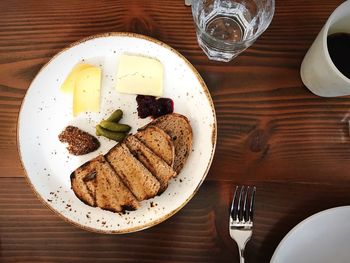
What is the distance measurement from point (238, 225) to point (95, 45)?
0.67 metres

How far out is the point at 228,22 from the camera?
1.26 metres

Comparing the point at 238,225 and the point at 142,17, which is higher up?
the point at 142,17

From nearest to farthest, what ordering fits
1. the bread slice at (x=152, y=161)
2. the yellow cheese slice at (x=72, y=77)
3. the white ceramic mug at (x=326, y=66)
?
1. the white ceramic mug at (x=326, y=66)
2. the bread slice at (x=152, y=161)
3. the yellow cheese slice at (x=72, y=77)

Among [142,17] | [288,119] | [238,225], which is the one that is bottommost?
[238,225]

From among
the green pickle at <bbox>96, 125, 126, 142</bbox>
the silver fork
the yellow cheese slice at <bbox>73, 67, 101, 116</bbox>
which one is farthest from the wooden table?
the green pickle at <bbox>96, 125, 126, 142</bbox>

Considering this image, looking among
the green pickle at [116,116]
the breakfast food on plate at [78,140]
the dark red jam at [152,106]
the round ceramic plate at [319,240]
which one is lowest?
the round ceramic plate at [319,240]

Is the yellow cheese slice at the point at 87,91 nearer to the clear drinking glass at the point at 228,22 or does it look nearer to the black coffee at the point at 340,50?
the clear drinking glass at the point at 228,22

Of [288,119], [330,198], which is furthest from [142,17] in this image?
[330,198]

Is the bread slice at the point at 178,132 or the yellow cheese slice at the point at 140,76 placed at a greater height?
the yellow cheese slice at the point at 140,76

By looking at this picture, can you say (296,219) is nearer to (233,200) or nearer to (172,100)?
(233,200)

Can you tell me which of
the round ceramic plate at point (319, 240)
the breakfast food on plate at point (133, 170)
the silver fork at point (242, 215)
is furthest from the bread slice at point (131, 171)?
the round ceramic plate at point (319, 240)

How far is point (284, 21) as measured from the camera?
1.25 metres

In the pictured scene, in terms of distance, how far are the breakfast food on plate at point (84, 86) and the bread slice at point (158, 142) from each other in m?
0.17

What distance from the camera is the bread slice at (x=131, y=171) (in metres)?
1.12
